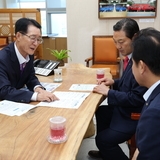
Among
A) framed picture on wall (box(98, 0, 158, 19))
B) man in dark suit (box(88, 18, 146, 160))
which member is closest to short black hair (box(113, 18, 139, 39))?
man in dark suit (box(88, 18, 146, 160))

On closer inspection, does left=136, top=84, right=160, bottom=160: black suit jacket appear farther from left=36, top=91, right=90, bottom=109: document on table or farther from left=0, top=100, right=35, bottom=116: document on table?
left=0, top=100, right=35, bottom=116: document on table

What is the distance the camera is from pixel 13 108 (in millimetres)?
1593

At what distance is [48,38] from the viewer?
19.7 feet

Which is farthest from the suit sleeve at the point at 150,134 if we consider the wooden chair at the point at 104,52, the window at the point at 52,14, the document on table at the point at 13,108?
the window at the point at 52,14

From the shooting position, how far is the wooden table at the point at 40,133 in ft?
3.48

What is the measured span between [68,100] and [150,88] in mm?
744

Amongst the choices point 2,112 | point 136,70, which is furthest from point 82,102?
point 136,70

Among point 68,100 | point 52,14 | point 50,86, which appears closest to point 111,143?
point 68,100

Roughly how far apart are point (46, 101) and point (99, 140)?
0.50 m

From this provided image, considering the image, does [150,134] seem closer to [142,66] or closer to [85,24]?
[142,66]

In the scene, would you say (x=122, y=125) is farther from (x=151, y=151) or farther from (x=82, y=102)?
(x=151, y=151)

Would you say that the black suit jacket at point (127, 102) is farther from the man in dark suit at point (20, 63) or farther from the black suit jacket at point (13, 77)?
the black suit jacket at point (13, 77)

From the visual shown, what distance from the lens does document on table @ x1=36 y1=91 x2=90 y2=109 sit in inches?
64.6

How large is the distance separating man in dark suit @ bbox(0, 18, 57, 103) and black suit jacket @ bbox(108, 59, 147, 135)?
453mm
